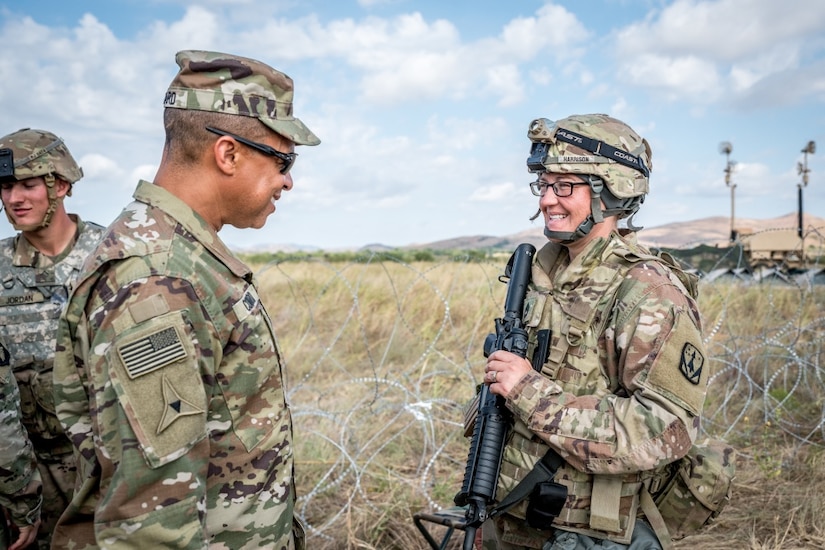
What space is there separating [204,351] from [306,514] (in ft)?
10.1

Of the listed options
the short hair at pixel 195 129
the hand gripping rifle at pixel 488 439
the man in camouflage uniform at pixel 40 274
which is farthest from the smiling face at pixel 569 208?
the man in camouflage uniform at pixel 40 274

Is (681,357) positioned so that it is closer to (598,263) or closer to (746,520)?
(598,263)

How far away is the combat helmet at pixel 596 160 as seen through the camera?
8.14 feet

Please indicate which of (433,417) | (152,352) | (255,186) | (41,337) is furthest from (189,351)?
(433,417)

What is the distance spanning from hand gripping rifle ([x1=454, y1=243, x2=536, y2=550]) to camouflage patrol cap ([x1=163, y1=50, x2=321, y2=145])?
113 centimetres

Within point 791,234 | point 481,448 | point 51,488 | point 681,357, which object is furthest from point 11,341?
point 791,234

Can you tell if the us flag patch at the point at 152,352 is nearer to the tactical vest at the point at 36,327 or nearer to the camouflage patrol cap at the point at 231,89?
the camouflage patrol cap at the point at 231,89

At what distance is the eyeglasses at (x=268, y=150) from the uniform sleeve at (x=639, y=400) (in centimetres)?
111

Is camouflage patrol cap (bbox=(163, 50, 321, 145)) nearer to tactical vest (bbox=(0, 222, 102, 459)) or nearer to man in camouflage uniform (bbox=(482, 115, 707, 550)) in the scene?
man in camouflage uniform (bbox=(482, 115, 707, 550))

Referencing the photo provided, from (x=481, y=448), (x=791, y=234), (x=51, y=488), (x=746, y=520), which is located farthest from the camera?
(x=791, y=234)

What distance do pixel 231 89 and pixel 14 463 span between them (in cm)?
179

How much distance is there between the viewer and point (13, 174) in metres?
3.25

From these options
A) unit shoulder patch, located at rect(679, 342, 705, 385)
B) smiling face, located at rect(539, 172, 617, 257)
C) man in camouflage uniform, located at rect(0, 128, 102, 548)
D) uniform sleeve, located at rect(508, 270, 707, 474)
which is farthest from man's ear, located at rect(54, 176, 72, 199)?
unit shoulder patch, located at rect(679, 342, 705, 385)

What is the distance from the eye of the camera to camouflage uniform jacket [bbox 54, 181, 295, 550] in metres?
1.46
